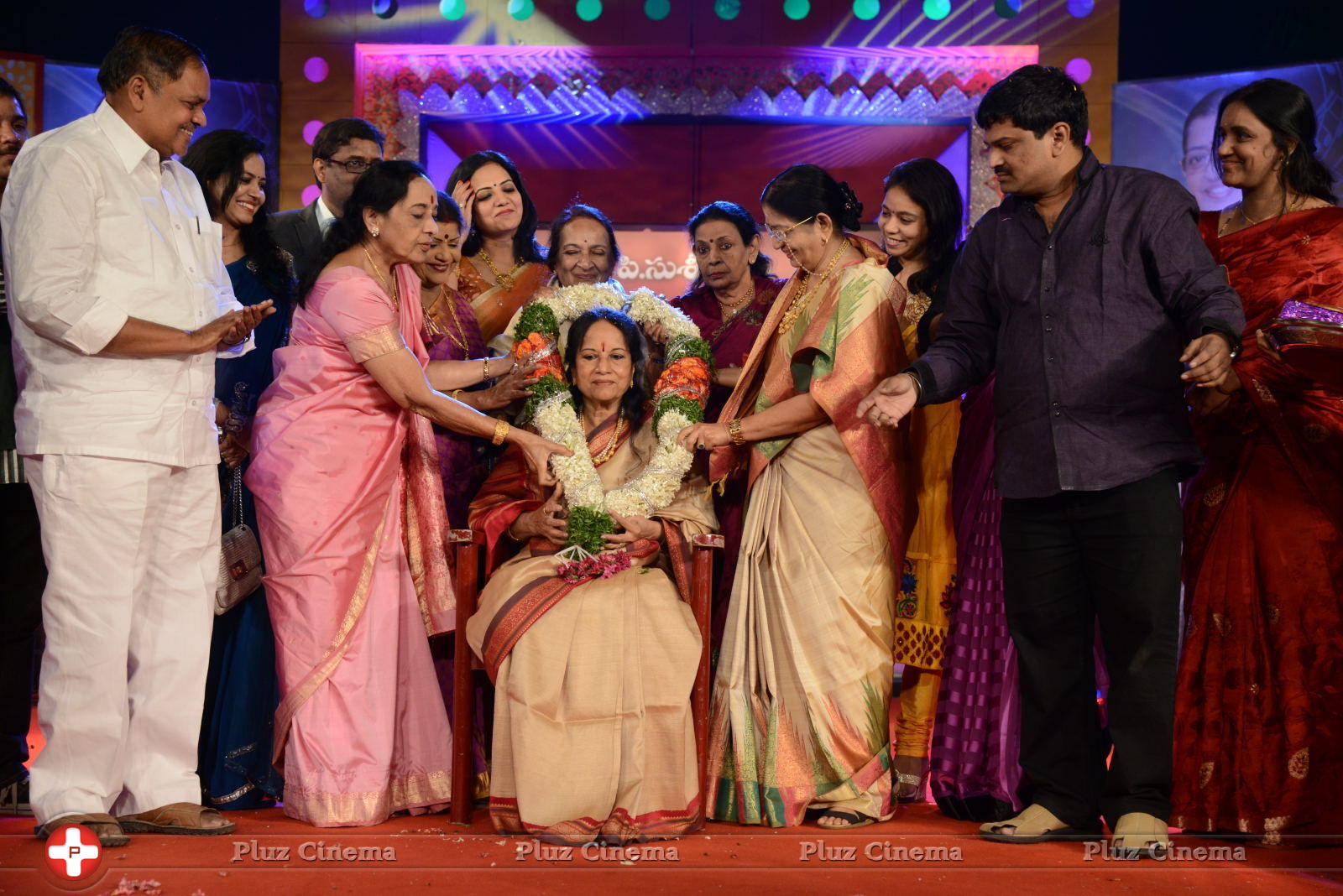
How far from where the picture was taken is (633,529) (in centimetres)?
373

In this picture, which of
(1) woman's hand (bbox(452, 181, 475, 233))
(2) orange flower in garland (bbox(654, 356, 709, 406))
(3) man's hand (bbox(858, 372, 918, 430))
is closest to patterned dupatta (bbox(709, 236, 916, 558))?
(2) orange flower in garland (bbox(654, 356, 709, 406))

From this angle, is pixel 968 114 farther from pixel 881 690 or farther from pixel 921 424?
pixel 881 690

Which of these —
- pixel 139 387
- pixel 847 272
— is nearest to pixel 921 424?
pixel 847 272

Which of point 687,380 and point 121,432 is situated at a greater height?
point 687,380

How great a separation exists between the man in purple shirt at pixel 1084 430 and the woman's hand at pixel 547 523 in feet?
3.26

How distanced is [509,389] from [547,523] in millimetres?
521

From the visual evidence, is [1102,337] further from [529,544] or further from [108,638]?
[108,638]

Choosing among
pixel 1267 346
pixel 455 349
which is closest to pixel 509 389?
pixel 455 349

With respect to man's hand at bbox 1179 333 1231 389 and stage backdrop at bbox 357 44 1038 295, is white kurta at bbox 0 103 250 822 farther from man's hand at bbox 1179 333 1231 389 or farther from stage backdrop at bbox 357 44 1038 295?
stage backdrop at bbox 357 44 1038 295

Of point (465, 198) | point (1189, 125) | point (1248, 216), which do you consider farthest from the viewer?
point (1189, 125)

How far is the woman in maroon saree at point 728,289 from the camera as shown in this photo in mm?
4570

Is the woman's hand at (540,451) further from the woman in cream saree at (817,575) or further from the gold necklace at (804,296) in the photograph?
the gold necklace at (804,296)

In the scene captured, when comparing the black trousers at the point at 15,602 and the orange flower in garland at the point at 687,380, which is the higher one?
the orange flower in garland at the point at 687,380

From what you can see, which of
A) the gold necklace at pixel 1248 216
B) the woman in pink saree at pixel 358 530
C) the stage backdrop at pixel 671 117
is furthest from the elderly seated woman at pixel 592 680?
the stage backdrop at pixel 671 117
